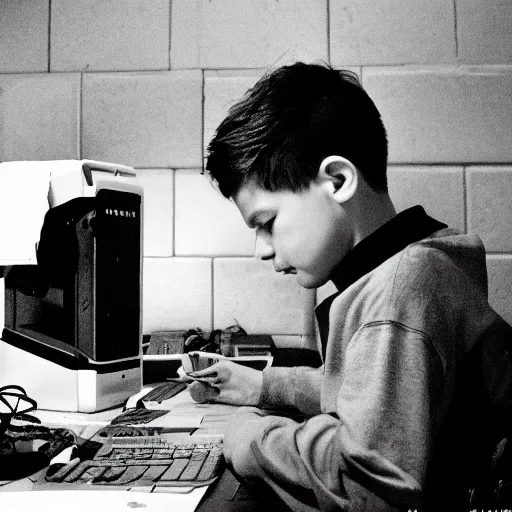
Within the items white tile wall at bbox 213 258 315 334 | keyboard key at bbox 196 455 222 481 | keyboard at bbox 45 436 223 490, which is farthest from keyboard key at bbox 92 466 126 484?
white tile wall at bbox 213 258 315 334

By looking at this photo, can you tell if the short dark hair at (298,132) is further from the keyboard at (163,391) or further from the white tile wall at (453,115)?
the white tile wall at (453,115)

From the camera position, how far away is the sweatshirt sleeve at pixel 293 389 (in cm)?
119

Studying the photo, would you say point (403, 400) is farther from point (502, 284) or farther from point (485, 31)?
point (485, 31)

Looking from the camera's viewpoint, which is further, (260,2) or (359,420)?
(260,2)

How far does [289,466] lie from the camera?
0.74 meters

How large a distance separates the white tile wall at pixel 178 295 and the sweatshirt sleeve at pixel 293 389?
27.7 inches

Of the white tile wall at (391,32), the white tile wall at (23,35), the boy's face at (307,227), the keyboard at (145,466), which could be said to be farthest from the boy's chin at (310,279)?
the white tile wall at (23,35)

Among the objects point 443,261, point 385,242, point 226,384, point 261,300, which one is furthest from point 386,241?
point 261,300

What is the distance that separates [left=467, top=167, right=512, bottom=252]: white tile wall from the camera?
6.20 feet

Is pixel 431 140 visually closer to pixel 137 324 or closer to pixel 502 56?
pixel 502 56

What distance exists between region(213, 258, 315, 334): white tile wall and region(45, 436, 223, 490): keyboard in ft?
3.21

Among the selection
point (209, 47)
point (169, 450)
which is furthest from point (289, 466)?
point (209, 47)

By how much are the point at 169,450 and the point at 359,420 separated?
0.33 m

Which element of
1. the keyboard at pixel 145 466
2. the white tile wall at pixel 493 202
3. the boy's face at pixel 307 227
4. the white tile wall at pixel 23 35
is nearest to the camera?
the keyboard at pixel 145 466
